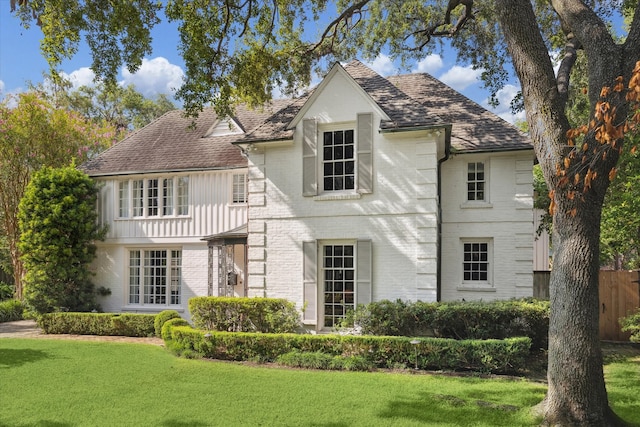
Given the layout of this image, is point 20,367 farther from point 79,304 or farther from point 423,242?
point 423,242

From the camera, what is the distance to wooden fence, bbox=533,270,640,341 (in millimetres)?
14133

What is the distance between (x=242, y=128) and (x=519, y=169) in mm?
10346

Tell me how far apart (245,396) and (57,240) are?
1224 cm

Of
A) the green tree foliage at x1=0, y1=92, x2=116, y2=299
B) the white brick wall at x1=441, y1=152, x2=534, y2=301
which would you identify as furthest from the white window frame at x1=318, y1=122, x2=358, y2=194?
the green tree foliage at x1=0, y1=92, x2=116, y2=299

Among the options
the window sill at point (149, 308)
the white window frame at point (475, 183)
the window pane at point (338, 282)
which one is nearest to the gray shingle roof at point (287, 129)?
the white window frame at point (475, 183)

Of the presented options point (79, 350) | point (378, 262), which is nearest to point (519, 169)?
point (378, 262)

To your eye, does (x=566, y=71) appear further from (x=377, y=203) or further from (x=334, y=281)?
(x=334, y=281)

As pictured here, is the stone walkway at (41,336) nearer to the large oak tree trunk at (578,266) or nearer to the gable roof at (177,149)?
the gable roof at (177,149)

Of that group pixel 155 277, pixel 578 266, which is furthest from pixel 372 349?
pixel 155 277

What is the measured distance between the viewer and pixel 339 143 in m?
14.1

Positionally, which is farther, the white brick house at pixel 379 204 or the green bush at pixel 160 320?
the green bush at pixel 160 320

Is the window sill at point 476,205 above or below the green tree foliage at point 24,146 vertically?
below

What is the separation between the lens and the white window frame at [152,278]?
18312 millimetres

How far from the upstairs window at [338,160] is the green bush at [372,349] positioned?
4.57 meters
